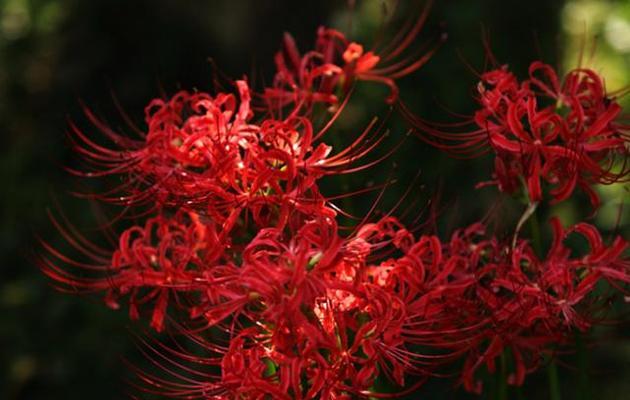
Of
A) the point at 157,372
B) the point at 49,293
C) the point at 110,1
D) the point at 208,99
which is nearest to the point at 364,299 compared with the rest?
the point at 208,99

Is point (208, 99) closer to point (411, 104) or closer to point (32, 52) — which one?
point (411, 104)

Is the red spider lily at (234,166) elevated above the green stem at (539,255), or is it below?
above

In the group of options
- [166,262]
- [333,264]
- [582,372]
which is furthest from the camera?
[166,262]

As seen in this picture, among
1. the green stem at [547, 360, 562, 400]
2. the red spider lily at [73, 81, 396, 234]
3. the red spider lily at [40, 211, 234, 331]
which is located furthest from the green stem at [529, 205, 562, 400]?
the red spider lily at [40, 211, 234, 331]

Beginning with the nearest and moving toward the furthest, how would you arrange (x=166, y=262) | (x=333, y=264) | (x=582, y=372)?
(x=333, y=264) → (x=582, y=372) → (x=166, y=262)

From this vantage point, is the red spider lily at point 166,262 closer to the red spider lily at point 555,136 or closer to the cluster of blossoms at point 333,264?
the cluster of blossoms at point 333,264

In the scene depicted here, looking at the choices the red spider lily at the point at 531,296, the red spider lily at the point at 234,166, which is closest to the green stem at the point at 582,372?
the red spider lily at the point at 531,296

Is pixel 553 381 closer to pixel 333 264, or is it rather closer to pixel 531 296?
pixel 531 296

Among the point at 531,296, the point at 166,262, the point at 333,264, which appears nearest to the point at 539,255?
the point at 531,296
